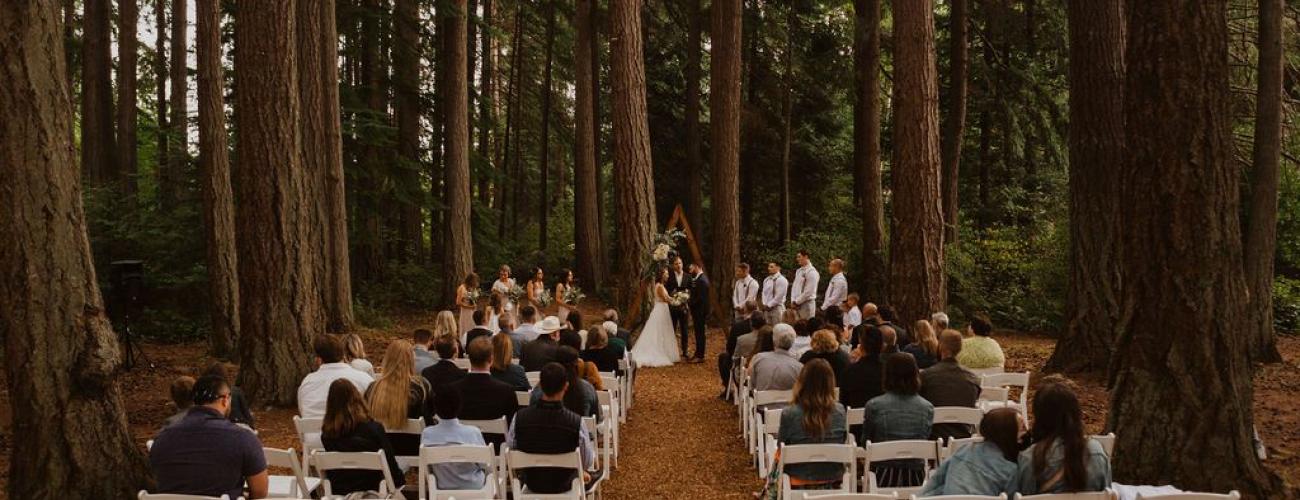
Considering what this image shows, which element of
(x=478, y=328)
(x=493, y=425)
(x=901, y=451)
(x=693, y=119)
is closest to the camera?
(x=901, y=451)

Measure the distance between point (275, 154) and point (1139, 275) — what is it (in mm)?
9265

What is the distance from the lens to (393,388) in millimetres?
6742

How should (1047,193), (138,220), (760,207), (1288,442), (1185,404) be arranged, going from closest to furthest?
(1185,404) < (1288,442) < (138,220) < (1047,193) < (760,207)

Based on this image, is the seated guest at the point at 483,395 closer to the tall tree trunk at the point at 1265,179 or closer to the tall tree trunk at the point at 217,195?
the tall tree trunk at the point at 217,195

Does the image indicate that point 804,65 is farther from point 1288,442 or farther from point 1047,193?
point 1288,442

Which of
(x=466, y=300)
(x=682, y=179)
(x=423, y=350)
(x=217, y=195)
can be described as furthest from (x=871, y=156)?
(x=423, y=350)

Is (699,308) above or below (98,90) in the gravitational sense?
below

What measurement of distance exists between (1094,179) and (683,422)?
6.24 metres

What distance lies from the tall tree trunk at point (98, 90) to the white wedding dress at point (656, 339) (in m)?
14.9

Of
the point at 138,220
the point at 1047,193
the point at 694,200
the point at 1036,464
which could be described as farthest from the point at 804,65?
the point at 1036,464

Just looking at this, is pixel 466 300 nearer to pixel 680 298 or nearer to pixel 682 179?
pixel 680 298

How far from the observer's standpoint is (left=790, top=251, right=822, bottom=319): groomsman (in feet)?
49.0

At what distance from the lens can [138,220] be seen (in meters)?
19.3

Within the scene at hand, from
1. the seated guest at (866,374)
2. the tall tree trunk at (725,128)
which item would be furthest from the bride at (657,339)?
the seated guest at (866,374)
